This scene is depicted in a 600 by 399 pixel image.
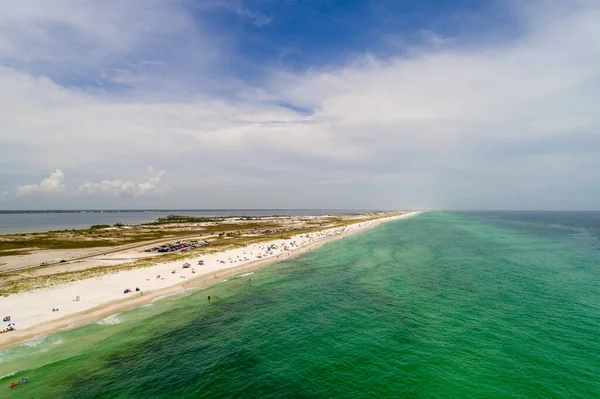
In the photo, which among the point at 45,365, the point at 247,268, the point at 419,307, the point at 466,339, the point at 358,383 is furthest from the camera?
the point at 247,268

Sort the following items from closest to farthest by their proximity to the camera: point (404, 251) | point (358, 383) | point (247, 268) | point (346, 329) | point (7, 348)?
point (358, 383)
point (7, 348)
point (346, 329)
point (247, 268)
point (404, 251)

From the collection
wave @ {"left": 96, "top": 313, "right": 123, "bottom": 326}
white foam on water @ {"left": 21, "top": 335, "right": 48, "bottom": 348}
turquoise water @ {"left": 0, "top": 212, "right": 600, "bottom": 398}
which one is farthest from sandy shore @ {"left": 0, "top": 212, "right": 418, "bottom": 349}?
turquoise water @ {"left": 0, "top": 212, "right": 600, "bottom": 398}

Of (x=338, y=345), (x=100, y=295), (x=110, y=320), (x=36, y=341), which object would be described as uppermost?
(x=100, y=295)

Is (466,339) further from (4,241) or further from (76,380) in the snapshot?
(4,241)

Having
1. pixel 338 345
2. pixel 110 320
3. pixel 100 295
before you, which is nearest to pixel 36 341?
pixel 110 320

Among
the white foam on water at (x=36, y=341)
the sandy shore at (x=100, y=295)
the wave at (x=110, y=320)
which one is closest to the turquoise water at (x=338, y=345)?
the white foam on water at (x=36, y=341)

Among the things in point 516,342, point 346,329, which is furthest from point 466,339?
point 346,329

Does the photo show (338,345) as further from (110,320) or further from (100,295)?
(100,295)

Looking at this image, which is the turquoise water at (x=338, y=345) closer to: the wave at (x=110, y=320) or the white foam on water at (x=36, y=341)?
the white foam on water at (x=36, y=341)
